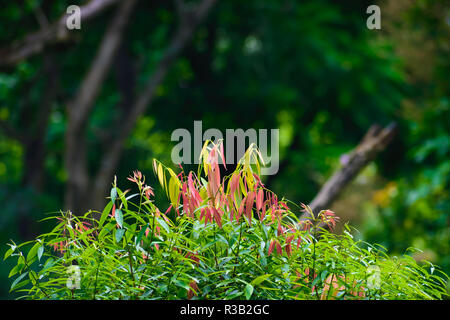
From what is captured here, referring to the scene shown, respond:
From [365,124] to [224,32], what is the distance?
279 cm

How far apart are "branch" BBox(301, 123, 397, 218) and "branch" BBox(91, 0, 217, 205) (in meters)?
3.64

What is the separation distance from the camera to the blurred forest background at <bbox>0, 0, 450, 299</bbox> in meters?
6.04

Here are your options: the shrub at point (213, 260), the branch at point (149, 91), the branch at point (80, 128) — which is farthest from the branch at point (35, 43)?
the shrub at point (213, 260)

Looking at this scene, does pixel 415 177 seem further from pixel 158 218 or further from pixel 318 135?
pixel 158 218

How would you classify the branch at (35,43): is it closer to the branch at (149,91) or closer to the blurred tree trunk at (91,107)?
the blurred tree trunk at (91,107)

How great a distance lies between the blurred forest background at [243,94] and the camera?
604 centimetres

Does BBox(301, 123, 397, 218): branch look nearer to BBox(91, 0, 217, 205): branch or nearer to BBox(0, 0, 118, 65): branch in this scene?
BBox(0, 0, 118, 65): branch

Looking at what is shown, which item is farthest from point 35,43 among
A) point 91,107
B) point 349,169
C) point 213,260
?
point 213,260

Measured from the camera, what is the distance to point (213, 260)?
138 cm

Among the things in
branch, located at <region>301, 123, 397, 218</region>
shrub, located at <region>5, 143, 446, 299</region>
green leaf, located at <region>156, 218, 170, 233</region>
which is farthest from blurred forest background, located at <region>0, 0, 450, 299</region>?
green leaf, located at <region>156, 218, 170, 233</region>

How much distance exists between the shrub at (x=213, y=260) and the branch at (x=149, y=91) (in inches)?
195
